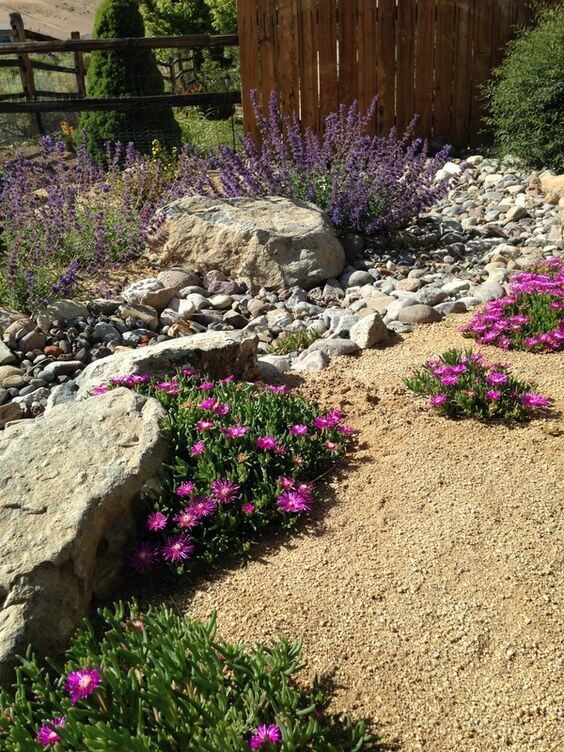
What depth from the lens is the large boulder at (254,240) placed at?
6.08 metres

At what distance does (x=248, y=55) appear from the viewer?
8922 mm

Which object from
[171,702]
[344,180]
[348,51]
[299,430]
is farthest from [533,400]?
[348,51]

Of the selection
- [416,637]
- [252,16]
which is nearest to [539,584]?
[416,637]

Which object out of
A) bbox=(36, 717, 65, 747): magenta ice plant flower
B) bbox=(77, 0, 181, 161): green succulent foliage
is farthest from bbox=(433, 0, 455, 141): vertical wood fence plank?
bbox=(36, 717, 65, 747): magenta ice plant flower

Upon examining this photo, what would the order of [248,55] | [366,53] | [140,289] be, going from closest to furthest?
[140,289] < [248,55] < [366,53]

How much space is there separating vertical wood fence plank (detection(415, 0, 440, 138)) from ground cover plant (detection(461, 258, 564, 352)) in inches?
217

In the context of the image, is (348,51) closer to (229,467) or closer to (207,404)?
(207,404)

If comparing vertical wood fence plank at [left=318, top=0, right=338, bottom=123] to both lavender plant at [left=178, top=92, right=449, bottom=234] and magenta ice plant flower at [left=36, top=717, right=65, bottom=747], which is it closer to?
lavender plant at [left=178, top=92, right=449, bottom=234]

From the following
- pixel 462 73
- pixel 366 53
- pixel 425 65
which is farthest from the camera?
pixel 462 73

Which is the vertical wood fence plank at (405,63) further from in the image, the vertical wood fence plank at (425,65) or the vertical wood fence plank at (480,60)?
the vertical wood fence plank at (480,60)

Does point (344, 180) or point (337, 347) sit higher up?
point (344, 180)

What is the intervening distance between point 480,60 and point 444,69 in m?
0.49

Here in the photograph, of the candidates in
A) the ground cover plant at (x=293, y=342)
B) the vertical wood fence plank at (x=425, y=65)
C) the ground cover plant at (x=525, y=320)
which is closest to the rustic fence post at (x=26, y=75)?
the vertical wood fence plank at (x=425, y=65)

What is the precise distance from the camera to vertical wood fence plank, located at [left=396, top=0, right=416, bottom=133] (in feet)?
30.1
